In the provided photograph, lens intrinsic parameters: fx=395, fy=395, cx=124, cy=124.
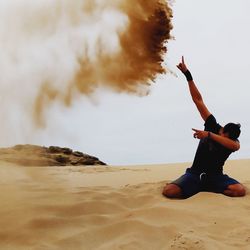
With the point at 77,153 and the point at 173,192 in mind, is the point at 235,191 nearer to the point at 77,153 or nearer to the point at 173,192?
the point at 173,192

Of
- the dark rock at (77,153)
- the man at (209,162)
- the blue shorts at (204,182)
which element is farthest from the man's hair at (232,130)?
the dark rock at (77,153)

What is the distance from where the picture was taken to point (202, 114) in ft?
15.3

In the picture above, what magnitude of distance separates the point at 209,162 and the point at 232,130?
47 cm

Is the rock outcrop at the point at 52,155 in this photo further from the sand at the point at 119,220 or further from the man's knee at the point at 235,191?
the man's knee at the point at 235,191

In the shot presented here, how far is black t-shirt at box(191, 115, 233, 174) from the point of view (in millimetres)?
4488

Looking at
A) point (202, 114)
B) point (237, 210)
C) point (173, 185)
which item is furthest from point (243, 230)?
point (202, 114)

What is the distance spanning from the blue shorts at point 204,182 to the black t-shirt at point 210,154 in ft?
0.22

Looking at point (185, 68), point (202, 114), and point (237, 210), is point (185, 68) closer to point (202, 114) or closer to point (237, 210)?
point (202, 114)

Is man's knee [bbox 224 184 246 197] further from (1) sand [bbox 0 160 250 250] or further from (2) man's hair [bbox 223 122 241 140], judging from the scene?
(2) man's hair [bbox 223 122 241 140]

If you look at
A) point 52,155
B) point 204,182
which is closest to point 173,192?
point 204,182

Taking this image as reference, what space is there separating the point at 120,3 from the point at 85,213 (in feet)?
10.1

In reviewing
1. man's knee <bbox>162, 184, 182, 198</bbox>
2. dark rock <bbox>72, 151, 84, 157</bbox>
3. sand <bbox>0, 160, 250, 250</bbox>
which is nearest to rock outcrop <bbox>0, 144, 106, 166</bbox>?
dark rock <bbox>72, 151, 84, 157</bbox>

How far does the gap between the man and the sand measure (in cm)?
15

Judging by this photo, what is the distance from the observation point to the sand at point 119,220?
2908 millimetres
